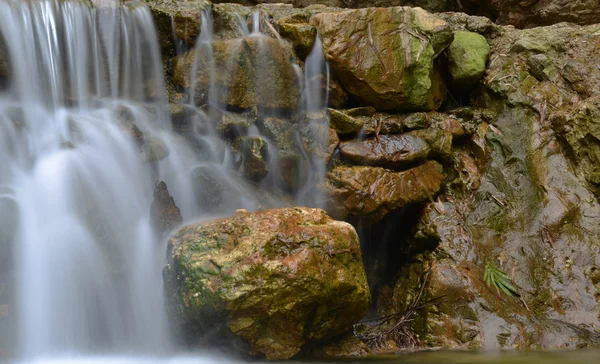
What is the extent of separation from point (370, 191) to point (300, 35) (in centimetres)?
240

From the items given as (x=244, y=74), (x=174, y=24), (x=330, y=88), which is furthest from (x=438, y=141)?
(x=174, y=24)

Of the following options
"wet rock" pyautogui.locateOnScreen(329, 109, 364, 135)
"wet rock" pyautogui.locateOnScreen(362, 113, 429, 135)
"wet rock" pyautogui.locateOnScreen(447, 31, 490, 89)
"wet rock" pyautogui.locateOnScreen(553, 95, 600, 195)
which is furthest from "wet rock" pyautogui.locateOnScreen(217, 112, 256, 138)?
"wet rock" pyautogui.locateOnScreen(553, 95, 600, 195)

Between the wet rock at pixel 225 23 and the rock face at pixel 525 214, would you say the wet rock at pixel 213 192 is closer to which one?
the rock face at pixel 525 214

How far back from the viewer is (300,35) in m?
6.41

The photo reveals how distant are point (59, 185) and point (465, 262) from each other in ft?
13.3

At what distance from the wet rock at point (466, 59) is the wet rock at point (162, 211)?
4.24m

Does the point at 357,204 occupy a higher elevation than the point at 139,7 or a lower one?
lower

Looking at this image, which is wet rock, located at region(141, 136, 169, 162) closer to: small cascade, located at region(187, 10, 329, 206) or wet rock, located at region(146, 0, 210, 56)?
small cascade, located at region(187, 10, 329, 206)

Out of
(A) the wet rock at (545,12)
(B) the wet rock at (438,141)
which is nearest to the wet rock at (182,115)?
(B) the wet rock at (438,141)

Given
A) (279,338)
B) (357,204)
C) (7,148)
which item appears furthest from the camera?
(357,204)

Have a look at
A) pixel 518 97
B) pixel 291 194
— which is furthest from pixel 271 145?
pixel 518 97

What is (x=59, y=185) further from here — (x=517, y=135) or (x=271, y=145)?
(x=517, y=135)

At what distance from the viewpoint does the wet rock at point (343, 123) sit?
19.0ft

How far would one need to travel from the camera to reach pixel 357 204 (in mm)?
5312
